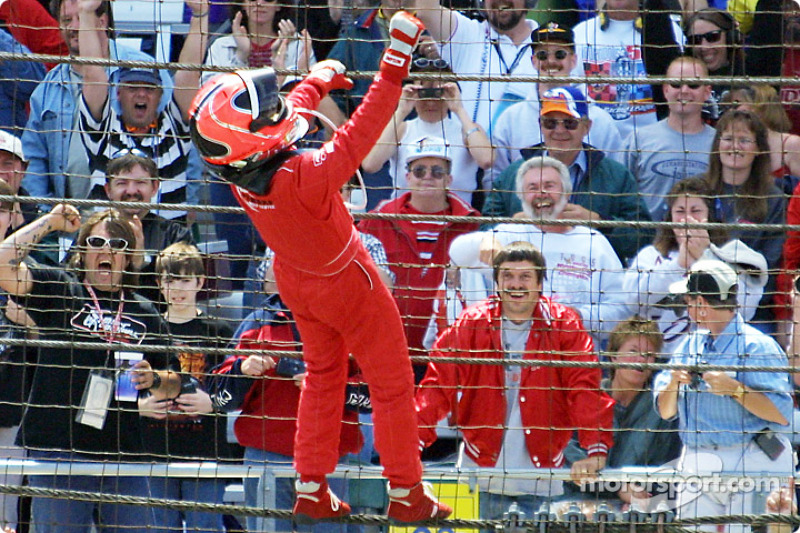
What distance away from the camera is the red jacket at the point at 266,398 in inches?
181

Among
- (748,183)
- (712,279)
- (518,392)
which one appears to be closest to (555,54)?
(748,183)

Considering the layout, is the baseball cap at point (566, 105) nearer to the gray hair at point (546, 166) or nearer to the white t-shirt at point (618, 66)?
the white t-shirt at point (618, 66)

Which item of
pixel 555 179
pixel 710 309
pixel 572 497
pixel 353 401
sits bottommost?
pixel 572 497

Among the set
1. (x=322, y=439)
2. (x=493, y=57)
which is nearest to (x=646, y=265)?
(x=493, y=57)

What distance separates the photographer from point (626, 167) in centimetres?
532

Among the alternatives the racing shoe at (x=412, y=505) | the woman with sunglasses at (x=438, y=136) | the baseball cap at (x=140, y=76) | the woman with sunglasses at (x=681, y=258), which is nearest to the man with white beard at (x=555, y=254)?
the woman with sunglasses at (x=681, y=258)

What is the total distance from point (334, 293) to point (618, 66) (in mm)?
2483

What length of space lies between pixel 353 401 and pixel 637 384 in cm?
125

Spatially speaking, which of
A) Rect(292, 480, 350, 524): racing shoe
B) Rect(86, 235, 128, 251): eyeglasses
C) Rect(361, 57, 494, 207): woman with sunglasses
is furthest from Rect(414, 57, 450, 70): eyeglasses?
Rect(292, 480, 350, 524): racing shoe

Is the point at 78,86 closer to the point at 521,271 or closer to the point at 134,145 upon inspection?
the point at 134,145

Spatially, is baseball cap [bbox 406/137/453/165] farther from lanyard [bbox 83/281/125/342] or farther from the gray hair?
lanyard [bbox 83/281/125/342]

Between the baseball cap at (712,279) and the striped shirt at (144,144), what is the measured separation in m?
2.29

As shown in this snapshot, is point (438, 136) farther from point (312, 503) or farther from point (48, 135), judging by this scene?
point (312, 503)

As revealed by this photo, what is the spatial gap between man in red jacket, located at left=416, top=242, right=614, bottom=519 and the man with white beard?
228mm
